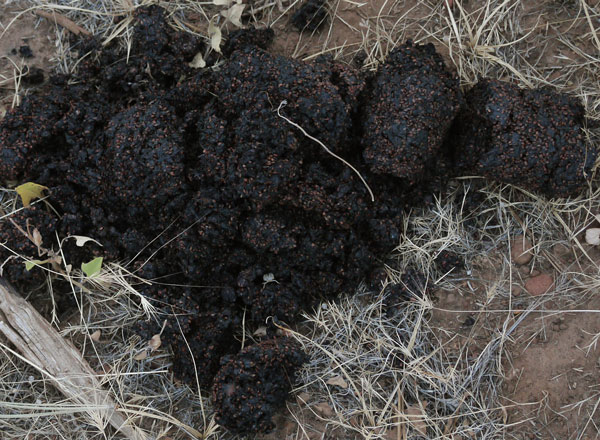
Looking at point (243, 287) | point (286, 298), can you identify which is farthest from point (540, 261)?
point (243, 287)

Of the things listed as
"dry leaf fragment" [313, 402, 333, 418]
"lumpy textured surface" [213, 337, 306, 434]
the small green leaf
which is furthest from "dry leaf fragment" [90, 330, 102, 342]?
"dry leaf fragment" [313, 402, 333, 418]

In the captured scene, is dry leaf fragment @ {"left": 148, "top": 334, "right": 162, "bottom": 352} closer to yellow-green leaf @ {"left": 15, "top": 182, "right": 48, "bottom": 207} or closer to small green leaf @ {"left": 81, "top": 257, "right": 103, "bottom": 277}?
small green leaf @ {"left": 81, "top": 257, "right": 103, "bottom": 277}

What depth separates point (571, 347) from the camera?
253 centimetres

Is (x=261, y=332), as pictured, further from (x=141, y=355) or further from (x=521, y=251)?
(x=521, y=251)

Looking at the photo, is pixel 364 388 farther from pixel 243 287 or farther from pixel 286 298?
pixel 243 287

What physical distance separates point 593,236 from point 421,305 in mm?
915

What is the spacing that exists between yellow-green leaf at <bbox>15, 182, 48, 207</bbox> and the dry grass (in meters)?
0.22

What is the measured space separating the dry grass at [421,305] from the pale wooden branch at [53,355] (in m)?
0.07

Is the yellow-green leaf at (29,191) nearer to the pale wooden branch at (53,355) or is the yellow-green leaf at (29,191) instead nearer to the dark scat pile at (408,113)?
the pale wooden branch at (53,355)

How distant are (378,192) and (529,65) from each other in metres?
1.05

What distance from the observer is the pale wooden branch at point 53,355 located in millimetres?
2555

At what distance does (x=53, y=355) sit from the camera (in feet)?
8.63

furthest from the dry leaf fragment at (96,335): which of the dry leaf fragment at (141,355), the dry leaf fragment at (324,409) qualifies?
the dry leaf fragment at (324,409)

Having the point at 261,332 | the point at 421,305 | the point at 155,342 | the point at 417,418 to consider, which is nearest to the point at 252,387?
the point at 261,332
